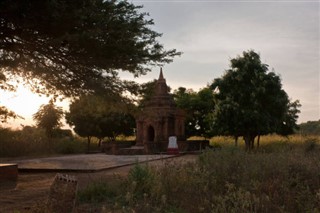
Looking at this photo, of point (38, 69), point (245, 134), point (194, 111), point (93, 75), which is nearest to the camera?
point (38, 69)

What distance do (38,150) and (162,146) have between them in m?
10.1

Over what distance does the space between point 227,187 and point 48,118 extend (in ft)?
98.8

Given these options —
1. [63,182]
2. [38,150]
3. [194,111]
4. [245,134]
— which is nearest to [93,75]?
[63,182]

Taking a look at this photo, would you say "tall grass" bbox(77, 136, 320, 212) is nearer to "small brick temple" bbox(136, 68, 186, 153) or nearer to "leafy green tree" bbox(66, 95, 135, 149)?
"small brick temple" bbox(136, 68, 186, 153)

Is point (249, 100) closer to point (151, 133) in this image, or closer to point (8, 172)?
point (151, 133)

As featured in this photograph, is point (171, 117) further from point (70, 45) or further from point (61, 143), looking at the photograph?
point (70, 45)

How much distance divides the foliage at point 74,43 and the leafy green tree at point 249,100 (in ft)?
44.5

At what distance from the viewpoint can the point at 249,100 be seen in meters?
26.5

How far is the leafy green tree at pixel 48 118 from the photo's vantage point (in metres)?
35.3

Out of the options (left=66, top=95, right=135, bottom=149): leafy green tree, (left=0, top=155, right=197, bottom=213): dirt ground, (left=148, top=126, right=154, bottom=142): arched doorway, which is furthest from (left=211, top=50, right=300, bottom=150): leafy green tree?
(left=0, top=155, right=197, bottom=213): dirt ground

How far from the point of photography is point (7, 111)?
15.1 m

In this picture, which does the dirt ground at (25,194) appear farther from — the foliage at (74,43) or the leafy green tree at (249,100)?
the leafy green tree at (249,100)

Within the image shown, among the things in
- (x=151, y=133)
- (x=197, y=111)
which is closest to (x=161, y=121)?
(x=151, y=133)

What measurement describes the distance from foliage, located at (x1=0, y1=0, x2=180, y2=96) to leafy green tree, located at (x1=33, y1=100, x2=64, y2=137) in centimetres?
2151
